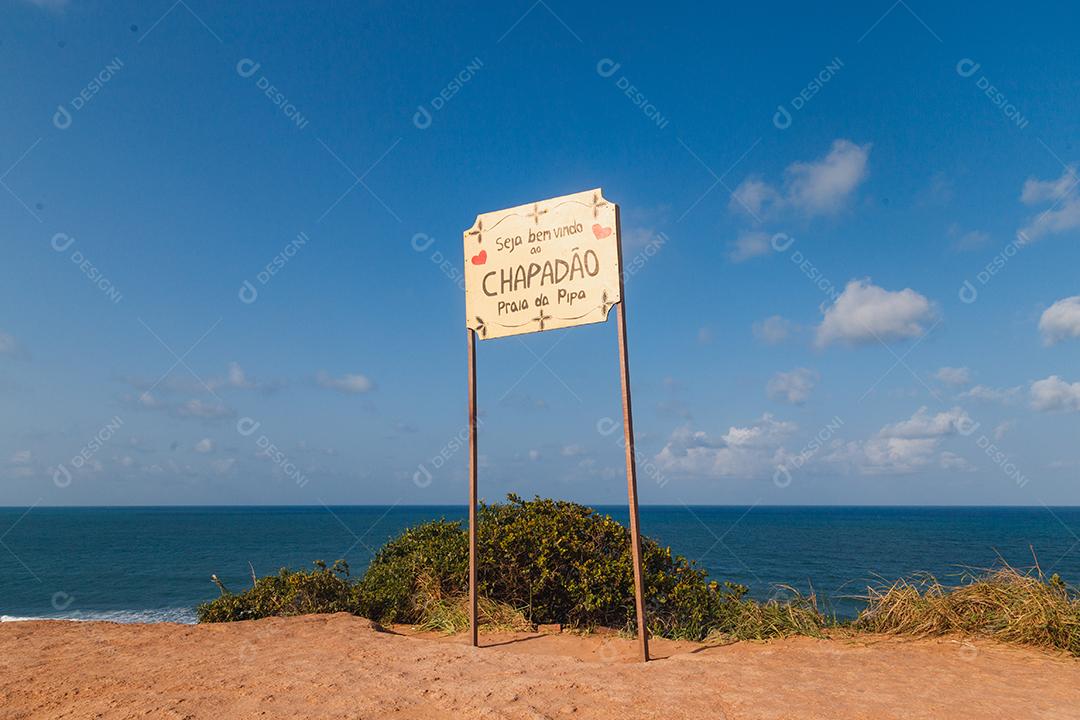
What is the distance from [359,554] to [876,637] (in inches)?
2259

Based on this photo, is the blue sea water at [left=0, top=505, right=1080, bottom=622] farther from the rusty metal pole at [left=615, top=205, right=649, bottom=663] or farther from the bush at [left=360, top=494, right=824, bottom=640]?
the rusty metal pole at [left=615, top=205, right=649, bottom=663]

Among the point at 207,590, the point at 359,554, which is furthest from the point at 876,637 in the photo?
the point at 359,554

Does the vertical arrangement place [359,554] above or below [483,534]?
below

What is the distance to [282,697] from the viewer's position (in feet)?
14.9

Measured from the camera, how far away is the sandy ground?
4258 mm

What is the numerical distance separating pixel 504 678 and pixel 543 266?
4130mm

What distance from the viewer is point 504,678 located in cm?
504

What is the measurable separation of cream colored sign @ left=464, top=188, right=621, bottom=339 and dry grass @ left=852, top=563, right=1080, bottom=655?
15.4 feet

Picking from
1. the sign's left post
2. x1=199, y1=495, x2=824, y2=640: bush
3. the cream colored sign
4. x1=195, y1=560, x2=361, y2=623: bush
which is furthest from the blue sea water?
the cream colored sign

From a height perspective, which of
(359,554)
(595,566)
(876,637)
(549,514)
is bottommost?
(359,554)

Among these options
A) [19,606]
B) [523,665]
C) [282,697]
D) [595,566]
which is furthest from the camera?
[19,606]

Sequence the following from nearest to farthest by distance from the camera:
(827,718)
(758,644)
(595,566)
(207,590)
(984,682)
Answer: (827,718), (984,682), (758,644), (595,566), (207,590)

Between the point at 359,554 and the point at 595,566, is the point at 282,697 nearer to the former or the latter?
the point at 595,566

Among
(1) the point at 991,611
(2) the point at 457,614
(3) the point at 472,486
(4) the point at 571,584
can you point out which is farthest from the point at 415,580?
(1) the point at 991,611
